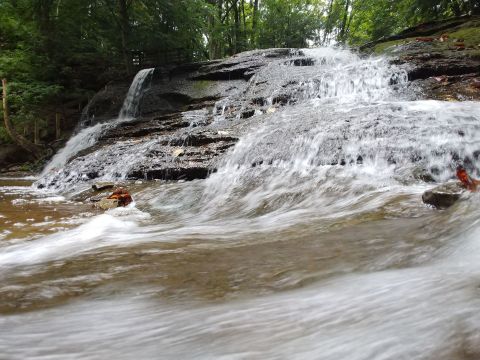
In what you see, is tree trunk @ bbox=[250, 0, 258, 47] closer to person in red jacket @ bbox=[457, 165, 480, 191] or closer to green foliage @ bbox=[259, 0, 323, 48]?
green foliage @ bbox=[259, 0, 323, 48]

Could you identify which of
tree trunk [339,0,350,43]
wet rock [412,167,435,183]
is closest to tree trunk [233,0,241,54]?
→ tree trunk [339,0,350,43]

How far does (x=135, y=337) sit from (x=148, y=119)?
33.1 ft

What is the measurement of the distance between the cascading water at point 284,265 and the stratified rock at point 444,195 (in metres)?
0.10

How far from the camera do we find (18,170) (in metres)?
13.3

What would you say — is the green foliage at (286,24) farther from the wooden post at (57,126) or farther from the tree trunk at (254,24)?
the wooden post at (57,126)

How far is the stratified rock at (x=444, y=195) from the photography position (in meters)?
2.91

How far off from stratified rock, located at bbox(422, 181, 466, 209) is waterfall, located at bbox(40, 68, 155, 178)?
Answer: 9707 mm

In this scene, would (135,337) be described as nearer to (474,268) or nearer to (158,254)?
(158,254)

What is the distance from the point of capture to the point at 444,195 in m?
2.96

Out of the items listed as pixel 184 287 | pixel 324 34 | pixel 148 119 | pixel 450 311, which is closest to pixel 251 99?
pixel 148 119

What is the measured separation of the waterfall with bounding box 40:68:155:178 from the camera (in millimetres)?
11359

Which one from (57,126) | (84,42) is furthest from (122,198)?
(84,42)

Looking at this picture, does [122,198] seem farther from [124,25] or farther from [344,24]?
[344,24]

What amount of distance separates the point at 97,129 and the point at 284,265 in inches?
433
